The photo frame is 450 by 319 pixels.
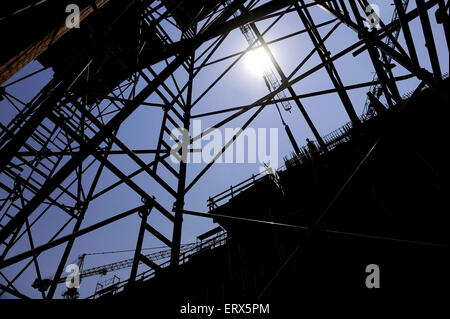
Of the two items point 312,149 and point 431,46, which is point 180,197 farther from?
point 312,149

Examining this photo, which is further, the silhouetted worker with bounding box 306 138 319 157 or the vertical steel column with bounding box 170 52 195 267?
the silhouetted worker with bounding box 306 138 319 157

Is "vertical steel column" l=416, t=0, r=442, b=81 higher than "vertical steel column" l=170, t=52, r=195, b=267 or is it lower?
higher

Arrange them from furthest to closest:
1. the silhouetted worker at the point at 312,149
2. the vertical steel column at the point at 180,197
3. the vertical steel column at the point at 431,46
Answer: the silhouetted worker at the point at 312,149 < the vertical steel column at the point at 180,197 < the vertical steel column at the point at 431,46

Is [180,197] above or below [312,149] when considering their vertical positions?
below

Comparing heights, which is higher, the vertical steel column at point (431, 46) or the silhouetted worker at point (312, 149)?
Answer: the silhouetted worker at point (312, 149)

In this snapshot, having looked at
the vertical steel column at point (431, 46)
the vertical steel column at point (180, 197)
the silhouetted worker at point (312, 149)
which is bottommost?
the vertical steel column at point (180, 197)

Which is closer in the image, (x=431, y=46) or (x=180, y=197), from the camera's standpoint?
(x=431, y=46)

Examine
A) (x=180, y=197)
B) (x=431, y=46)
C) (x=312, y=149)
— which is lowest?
(x=180, y=197)

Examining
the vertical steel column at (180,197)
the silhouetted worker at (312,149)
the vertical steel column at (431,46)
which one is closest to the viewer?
the vertical steel column at (431,46)

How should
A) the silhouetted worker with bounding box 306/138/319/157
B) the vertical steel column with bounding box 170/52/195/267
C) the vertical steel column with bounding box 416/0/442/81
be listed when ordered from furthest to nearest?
the silhouetted worker with bounding box 306/138/319/157 → the vertical steel column with bounding box 170/52/195/267 → the vertical steel column with bounding box 416/0/442/81

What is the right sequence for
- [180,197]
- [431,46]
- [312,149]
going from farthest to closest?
[312,149] → [180,197] → [431,46]

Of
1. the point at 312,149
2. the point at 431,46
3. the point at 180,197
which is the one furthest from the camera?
the point at 312,149

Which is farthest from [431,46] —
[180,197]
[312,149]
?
[312,149]
